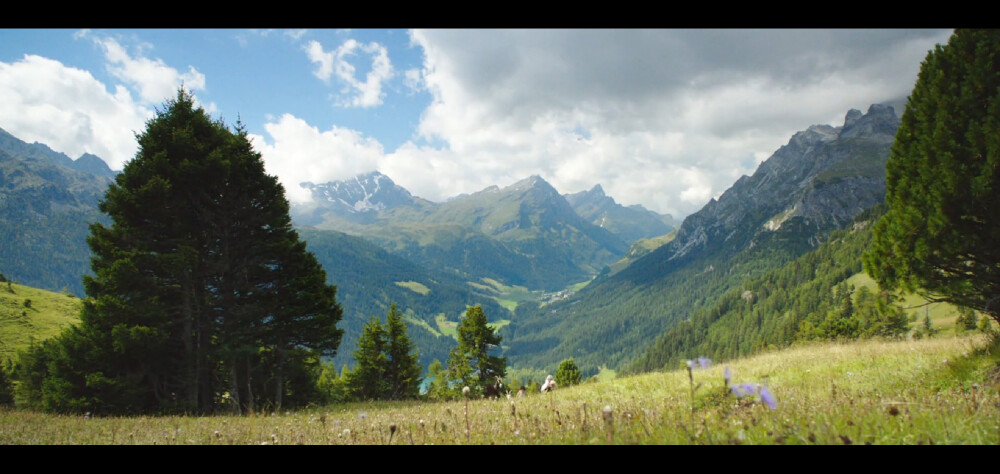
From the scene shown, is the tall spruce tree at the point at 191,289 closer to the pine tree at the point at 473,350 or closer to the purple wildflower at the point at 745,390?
the purple wildflower at the point at 745,390

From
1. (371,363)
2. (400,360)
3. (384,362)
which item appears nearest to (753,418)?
(371,363)

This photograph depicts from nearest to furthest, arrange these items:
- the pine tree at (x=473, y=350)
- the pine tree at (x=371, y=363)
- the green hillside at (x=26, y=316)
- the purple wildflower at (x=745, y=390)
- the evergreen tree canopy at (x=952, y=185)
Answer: the purple wildflower at (x=745, y=390), the evergreen tree canopy at (x=952, y=185), the pine tree at (x=371, y=363), the pine tree at (x=473, y=350), the green hillside at (x=26, y=316)

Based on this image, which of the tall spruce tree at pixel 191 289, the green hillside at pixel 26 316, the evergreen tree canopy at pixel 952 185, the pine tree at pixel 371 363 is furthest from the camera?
the green hillside at pixel 26 316

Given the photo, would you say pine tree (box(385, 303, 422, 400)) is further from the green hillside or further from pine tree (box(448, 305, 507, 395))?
the green hillside

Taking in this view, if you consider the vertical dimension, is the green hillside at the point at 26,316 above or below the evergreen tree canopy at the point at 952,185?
above

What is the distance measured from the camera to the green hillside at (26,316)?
69750 mm

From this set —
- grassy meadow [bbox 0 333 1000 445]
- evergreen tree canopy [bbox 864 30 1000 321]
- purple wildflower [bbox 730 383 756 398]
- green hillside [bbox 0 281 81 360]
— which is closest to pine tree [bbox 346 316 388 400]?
grassy meadow [bbox 0 333 1000 445]

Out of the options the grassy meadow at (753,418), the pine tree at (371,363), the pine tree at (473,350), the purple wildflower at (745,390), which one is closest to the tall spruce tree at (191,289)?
the grassy meadow at (753,418)

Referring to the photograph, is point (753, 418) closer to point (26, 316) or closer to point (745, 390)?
point (745, 390)

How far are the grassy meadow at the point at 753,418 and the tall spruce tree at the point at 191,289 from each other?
6908 millimetres

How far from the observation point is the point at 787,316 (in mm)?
183125
